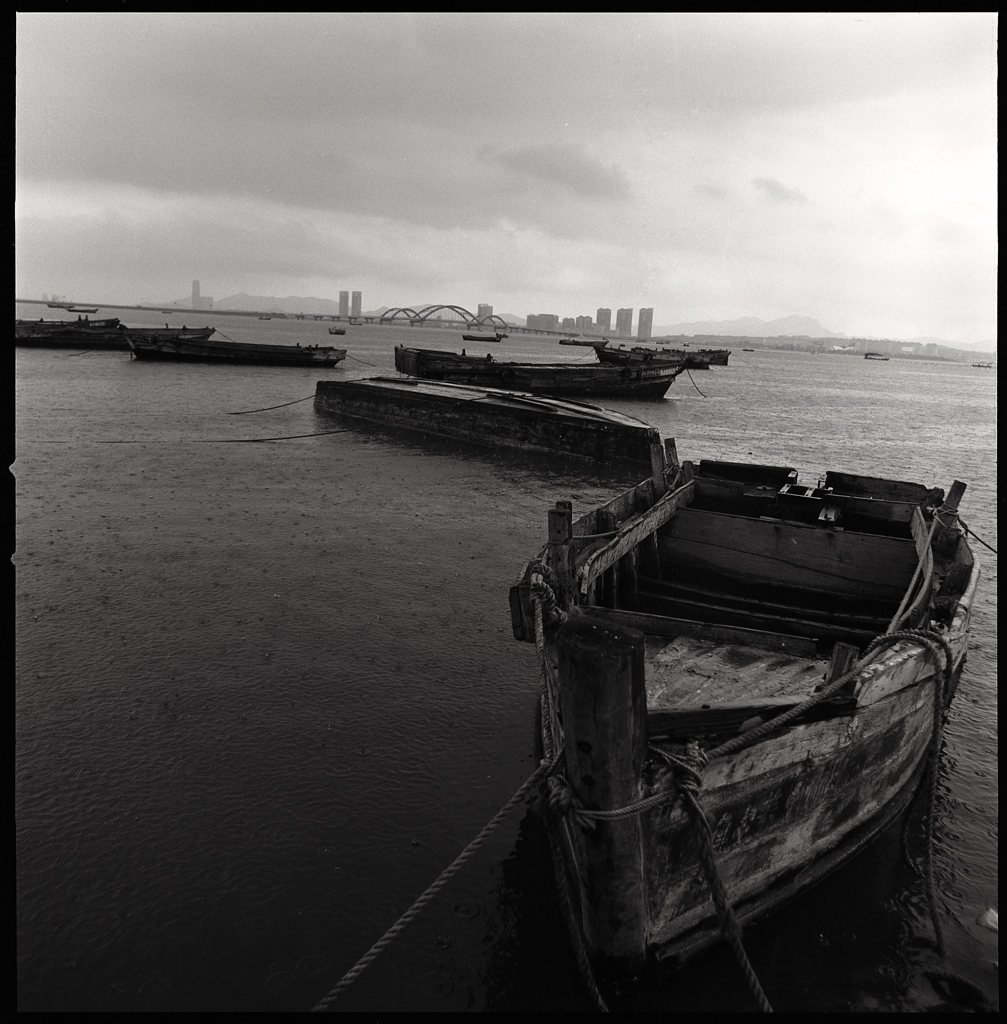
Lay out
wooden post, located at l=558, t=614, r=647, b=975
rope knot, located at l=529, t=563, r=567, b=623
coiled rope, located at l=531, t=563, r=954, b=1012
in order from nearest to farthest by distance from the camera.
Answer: wooden post, located at l=558, t=614, r=647, b=975
coiled rope, located at l=531, t=563, r=954, b=1012
rope knot, located at l=529, t=563, r=567, b=623

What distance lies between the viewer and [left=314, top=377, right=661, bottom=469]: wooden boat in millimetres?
21844

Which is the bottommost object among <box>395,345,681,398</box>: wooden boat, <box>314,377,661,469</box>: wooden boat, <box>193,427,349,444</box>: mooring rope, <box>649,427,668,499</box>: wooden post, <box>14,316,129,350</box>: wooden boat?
<box>649,427,668,499</box>: wooden post

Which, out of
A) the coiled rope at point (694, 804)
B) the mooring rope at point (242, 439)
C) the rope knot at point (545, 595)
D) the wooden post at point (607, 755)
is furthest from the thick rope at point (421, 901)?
the mooring rope at point (242, 439)

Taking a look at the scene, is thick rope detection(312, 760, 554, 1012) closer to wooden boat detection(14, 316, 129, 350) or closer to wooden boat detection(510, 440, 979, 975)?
wooden boat detection(510, 440, 979, 975)

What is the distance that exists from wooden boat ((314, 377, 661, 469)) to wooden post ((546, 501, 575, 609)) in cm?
1382

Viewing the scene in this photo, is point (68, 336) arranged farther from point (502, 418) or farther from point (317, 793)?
point (317, 793)

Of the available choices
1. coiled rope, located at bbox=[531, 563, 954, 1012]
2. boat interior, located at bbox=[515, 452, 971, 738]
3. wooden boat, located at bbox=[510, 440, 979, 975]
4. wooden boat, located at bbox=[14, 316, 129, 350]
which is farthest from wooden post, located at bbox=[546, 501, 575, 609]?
wooden boat, located at bbox=[14, 316, 129, 350]

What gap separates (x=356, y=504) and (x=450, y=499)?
2180 mm

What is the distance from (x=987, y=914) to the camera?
5.00m

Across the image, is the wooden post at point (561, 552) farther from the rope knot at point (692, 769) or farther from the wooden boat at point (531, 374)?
the wooden boat at point (531, 374)

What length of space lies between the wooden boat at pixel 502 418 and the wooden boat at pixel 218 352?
23569mm

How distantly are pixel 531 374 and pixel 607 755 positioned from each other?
33926mm

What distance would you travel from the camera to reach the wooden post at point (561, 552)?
5.59m

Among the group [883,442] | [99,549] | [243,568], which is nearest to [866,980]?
[243,568]
